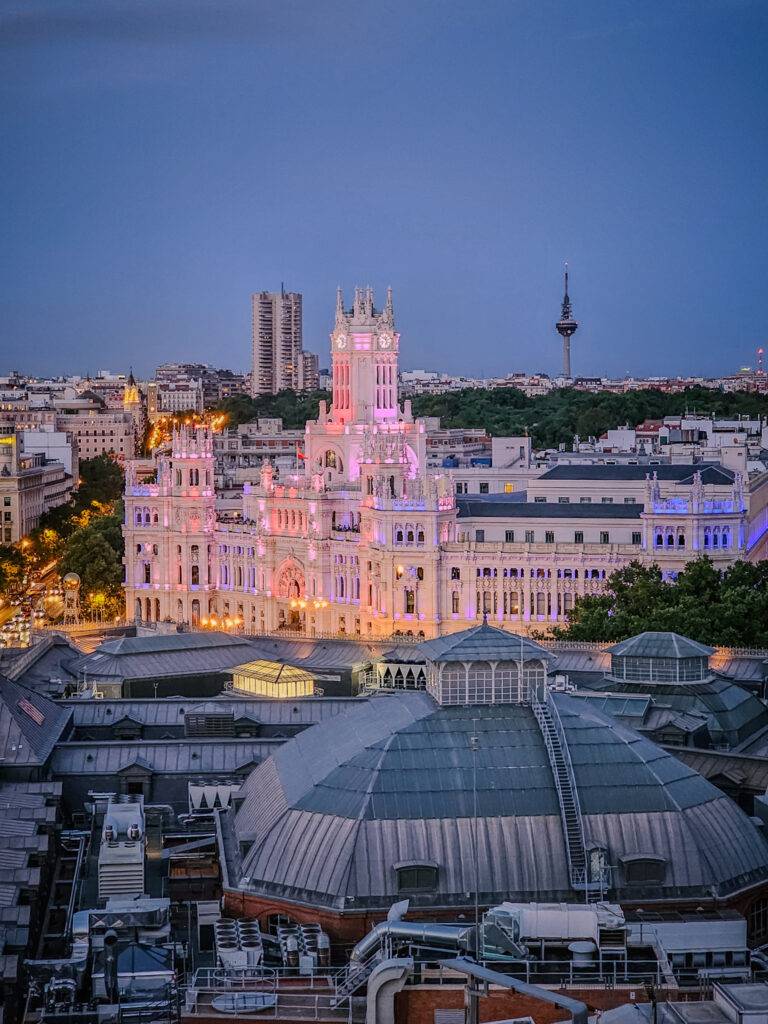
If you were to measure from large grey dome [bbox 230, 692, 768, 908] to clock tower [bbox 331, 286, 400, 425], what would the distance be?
343 feet

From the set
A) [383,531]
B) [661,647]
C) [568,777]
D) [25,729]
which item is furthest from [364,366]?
[568,777]

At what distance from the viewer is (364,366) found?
6796 inches

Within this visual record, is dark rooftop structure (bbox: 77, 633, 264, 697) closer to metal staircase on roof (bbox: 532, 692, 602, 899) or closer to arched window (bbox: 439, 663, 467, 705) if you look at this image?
arched window (bbox: 439, 663, 467, 705)

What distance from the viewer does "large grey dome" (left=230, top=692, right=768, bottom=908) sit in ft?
200

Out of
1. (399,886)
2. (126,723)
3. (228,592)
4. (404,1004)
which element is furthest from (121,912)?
(228,592)

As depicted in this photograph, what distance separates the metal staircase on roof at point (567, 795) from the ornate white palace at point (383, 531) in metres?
75.5

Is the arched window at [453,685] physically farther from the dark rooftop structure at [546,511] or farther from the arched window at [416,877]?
the dark rooftop structure at [546,511]

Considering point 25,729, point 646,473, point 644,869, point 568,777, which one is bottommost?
point 644,869

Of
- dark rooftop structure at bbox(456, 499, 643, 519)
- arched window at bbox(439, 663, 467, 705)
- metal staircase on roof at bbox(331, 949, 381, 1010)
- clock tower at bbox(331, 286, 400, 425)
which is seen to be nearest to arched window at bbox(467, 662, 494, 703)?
arched window at bbox(439, 663, 467, 705)

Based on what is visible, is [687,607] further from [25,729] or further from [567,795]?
[567,795]

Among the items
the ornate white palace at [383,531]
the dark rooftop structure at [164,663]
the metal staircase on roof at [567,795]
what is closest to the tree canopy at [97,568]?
the ornate white palace at [383,531]

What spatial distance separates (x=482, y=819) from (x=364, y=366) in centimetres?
11263

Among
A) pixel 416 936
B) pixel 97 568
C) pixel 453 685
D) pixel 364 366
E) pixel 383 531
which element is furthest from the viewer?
pixel 97 568

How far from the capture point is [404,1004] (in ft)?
165
